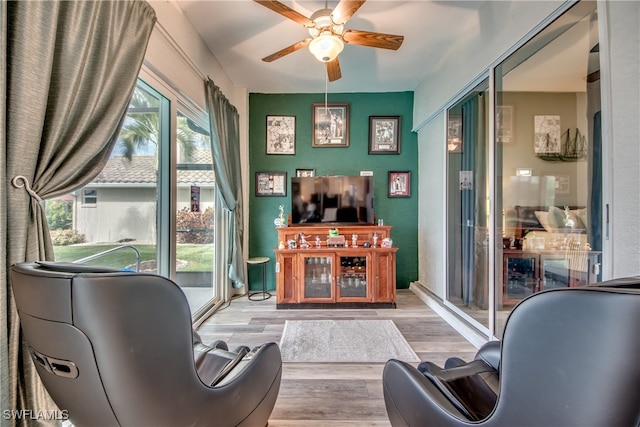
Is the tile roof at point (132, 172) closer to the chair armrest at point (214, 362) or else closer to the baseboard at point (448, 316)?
the chair armrest at point (214, 362)

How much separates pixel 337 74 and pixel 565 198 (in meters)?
2.18

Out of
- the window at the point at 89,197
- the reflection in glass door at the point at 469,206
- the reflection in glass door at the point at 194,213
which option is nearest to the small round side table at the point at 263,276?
the reflection in glass door at the point at 194,213

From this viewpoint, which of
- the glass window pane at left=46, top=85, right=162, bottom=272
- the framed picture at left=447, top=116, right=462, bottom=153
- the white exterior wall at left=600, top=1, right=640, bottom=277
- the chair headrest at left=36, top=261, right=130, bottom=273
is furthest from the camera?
the framed picture at left=447, top=116, right=462, bottom=153

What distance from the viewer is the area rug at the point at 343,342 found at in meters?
2.07

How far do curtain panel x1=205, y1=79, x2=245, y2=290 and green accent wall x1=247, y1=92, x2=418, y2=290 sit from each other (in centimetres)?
39

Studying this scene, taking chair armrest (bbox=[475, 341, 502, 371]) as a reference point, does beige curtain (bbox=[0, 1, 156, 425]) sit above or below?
above

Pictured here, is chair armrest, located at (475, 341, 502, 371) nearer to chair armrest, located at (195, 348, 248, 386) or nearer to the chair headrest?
chair armrest, located at (195, 348, 248, 386)

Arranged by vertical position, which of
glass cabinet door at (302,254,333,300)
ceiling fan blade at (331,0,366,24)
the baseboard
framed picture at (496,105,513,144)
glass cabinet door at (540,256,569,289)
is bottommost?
the baseboard

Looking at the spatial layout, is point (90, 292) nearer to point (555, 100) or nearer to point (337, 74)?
point (337, 74)

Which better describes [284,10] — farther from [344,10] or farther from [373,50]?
[373,50]

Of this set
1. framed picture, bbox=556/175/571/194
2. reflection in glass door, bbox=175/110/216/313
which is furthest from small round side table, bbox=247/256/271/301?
framed picture, bbox=556/175/571/194

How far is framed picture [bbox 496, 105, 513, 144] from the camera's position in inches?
86.6

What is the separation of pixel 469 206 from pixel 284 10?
8.06ft

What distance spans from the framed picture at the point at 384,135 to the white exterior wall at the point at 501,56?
0.35m
